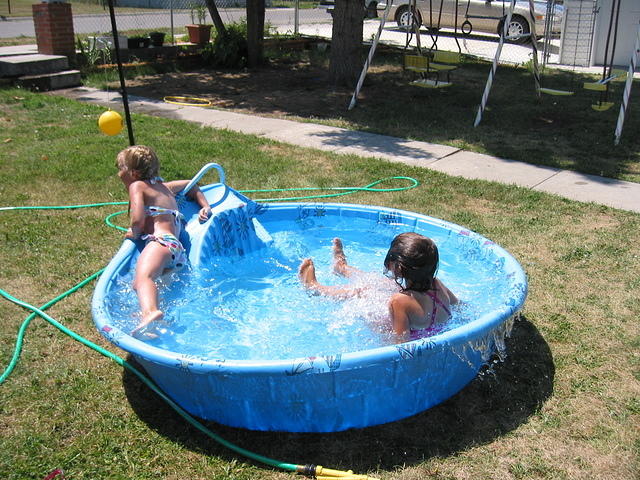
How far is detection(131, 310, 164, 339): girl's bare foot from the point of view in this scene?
3656mm

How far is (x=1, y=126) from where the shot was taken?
30.1ft

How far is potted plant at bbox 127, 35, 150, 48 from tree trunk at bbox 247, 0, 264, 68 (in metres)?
2.32

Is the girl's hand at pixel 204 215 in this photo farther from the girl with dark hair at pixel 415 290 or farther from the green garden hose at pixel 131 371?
the girl with dark hair at pixel 415 290

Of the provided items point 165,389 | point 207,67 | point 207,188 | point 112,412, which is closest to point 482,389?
point 165,389

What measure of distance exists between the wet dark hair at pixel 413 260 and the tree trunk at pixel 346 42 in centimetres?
887

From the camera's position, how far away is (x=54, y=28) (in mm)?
12508

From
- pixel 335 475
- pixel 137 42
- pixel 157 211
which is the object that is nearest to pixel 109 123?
pixel 157 211

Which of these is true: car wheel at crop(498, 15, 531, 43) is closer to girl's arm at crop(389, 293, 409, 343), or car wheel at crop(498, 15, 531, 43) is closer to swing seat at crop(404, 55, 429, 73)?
swing seat at crop(404, 55, 429, 73)

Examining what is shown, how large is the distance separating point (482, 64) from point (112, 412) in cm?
1398

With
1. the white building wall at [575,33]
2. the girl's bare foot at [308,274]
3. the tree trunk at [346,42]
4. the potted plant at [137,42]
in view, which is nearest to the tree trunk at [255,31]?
the potted plant at [137,42]

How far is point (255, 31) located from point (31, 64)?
4756 mm

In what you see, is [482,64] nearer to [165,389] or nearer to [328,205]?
[328,205]

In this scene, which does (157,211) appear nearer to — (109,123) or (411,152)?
(109,123)

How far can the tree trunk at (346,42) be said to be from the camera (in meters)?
11.5
